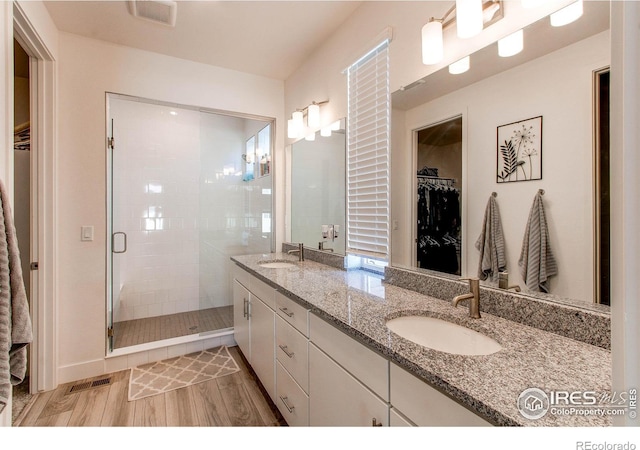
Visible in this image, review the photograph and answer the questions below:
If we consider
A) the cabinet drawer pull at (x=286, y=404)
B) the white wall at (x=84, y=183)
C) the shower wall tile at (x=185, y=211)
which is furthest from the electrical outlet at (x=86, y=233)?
the cabinet drawer pull at (x=286, y=404)

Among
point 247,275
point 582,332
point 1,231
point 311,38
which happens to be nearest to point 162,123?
point 311,38

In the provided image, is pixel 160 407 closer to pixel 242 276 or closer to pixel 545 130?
pixel 242 276

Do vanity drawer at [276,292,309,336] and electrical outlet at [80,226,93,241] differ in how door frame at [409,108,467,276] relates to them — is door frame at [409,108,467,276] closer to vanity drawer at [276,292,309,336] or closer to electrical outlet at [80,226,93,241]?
vanity drawer at [276,292,309,336]

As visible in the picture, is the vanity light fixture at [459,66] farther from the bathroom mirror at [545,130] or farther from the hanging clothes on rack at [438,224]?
the hanging clothes on rack at [438,224]

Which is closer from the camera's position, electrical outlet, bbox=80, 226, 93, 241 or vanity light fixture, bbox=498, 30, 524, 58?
vanity light fixture, bbox=498, 30, 524, 58

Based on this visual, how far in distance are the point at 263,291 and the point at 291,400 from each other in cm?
65

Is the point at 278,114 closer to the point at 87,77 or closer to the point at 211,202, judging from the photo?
the point at 211,202

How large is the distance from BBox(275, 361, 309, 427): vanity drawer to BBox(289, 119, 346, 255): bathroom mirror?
0.92 metres

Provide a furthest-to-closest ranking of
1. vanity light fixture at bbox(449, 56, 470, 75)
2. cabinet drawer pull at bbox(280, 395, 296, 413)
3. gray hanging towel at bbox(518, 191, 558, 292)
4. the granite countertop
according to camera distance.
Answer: cabinet drawer pull at bbox(280, 395, 296, 413), vanity light fixture at bbox(449, 56, 470, 75), gray hanging towel at bbox(518, 191, 558, 292), the granite countertop

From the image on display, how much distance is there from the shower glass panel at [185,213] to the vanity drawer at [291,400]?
1447mm

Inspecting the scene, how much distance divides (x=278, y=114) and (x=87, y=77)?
1.55 metres

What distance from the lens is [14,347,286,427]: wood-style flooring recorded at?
1.76 metres

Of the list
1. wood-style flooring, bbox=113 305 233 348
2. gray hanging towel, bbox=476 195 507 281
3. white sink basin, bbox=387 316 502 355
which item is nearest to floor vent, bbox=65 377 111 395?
wood-style flooring, bbox=113 305 233 348

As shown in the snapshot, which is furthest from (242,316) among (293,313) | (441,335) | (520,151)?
(520,151)
